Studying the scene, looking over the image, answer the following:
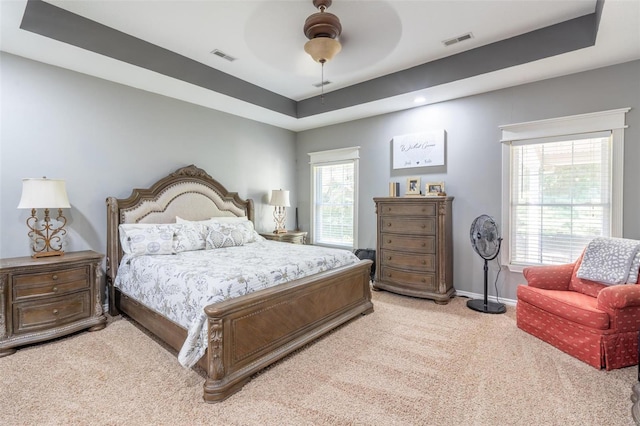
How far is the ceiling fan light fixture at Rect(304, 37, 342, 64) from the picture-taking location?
8.30 feet

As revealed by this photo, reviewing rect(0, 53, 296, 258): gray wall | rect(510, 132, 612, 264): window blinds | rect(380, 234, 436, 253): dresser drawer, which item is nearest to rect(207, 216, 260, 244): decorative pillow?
rect(0, 53, 296, 258): gray wall

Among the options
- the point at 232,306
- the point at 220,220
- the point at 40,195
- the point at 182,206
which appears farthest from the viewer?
the point at 220,220

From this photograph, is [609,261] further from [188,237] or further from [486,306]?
[188,237]

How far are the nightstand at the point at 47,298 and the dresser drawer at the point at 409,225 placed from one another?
3296 millimetres

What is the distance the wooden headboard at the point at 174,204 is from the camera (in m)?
3.43

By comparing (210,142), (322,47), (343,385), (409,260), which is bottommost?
(343,385)

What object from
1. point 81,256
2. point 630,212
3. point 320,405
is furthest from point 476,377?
point 81,256

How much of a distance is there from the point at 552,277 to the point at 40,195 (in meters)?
4.81

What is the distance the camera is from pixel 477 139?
3918mm

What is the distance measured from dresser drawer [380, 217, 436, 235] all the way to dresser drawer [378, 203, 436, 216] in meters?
0.07

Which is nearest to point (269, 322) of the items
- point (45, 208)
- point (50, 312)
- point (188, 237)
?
point (188, 237)

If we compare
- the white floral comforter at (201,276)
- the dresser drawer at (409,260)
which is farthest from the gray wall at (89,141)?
the dresser drawer at (409,260)

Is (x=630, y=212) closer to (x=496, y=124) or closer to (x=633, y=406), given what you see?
(x=496, y=124)

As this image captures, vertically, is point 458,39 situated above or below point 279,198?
above
